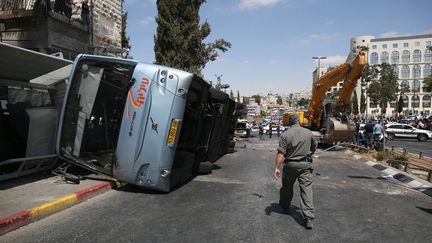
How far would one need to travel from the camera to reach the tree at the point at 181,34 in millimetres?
26391

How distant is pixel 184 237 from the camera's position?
551 cm

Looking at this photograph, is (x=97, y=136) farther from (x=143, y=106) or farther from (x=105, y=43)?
(x=105, y=43)

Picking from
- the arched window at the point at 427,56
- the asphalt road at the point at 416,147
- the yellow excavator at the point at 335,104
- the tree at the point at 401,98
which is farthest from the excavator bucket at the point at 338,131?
the arched window at the point at 427,56

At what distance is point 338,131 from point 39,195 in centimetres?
1575

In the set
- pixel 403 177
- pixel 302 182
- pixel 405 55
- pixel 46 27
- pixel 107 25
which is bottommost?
pixel 403 177

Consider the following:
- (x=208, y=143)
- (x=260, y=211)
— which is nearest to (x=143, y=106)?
(x=260, y=211)

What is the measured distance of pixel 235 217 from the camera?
6.57 metres

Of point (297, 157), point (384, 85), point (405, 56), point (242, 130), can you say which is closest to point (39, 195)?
point (297, 157)

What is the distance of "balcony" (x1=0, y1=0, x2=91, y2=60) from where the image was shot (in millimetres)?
13914

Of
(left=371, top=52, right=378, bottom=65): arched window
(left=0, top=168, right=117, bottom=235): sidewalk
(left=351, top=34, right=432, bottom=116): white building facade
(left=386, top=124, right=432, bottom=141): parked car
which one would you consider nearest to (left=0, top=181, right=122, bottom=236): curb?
(left=0, top=168, right=117, bottom=235): sidewalk

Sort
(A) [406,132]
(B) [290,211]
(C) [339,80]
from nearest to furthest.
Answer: (B) [290,211] → (C) [339,80] → (A) [406,132]

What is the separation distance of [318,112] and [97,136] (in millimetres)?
15577

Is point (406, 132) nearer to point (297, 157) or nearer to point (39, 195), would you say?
point (297, 157)

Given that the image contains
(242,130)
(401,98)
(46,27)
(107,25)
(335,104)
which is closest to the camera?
(46,27)
